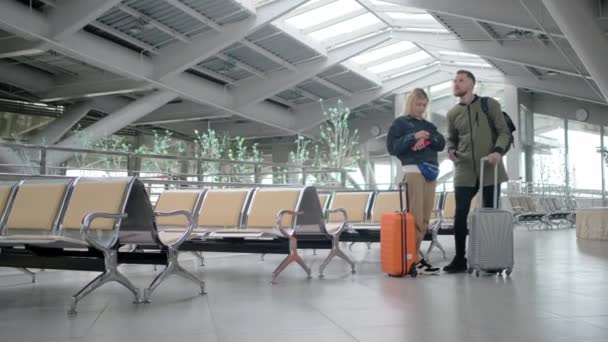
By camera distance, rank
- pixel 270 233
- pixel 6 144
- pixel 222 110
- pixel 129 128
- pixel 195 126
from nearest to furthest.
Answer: pixel 270 233 → pixel 6 144 → pixel 222 110 → pixel 129 128 → pixel 195 126

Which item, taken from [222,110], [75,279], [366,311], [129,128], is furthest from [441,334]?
[129,128]

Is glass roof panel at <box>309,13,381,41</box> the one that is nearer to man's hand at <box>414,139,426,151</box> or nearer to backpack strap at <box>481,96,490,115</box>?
backpack strap at <box>481,96,490,115</box>

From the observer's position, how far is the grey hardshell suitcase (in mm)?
5129

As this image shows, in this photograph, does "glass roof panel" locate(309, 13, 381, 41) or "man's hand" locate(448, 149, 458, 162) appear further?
"glass roof panel" locate(309, 13, 381, 41)

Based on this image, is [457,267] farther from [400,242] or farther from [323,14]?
[323,14]

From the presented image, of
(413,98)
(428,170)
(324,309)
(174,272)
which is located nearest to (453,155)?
(428,170)

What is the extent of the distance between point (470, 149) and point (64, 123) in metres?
20.7

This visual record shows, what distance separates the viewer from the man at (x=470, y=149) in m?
5.29

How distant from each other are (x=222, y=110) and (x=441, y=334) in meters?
22.6

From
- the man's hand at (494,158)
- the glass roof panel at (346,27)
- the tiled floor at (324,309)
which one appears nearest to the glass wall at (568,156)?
the glass roof panel at (346,27)

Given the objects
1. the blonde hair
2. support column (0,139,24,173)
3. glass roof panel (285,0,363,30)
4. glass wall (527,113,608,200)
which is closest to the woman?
the blonde hair

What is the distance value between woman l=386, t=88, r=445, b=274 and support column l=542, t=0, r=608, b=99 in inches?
294

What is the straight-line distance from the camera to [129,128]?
2841 cm

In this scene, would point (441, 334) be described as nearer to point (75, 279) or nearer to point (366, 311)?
point (366, 311)
